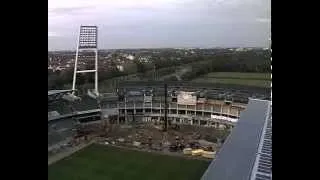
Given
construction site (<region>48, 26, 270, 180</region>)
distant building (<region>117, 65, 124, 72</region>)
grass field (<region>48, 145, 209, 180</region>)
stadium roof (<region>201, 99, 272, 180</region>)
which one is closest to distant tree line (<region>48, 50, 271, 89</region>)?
distant building (<region>117, 65, 124, 72</region>)

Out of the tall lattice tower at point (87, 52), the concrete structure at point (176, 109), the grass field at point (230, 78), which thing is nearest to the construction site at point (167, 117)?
the concrete structure at point (176, 109)

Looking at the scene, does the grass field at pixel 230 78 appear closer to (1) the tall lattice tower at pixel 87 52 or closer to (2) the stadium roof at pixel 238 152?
(2) the stadium roof at pixel 238 152

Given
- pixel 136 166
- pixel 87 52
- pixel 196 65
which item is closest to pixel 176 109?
pixel 196 65

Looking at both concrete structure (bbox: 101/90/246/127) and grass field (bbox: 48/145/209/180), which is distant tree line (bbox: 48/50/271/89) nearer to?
concrete structure (bbox: 101/90/246/127)
